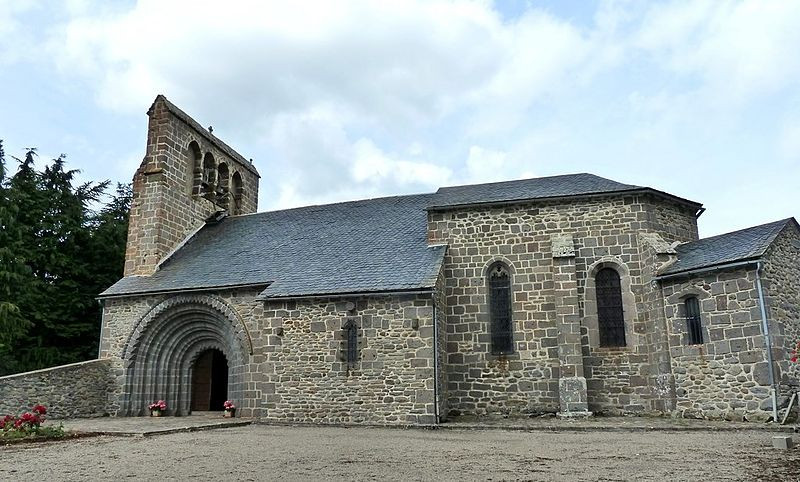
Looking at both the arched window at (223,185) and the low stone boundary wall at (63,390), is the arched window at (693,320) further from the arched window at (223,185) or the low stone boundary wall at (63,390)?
the arched window at (223,185)

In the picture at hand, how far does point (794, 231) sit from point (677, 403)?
16.5ft

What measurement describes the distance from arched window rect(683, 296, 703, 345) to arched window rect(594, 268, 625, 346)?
5.32 feet

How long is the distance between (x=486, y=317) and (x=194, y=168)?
1246cm

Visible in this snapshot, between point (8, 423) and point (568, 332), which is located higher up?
point (568, 332)

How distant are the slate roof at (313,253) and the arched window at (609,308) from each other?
4.15 m

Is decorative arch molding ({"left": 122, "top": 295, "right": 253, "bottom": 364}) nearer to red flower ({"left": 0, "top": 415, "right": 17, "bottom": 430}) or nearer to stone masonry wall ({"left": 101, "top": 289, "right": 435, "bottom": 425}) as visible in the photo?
stone masonry wall ({"left": 101, "top": 289, "right": 435, "bottom": 425})

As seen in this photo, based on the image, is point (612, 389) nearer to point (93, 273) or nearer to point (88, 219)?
point (93, 273)

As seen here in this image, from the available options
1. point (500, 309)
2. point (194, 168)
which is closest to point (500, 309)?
point (500, 309)

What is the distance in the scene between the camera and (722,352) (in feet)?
44.2

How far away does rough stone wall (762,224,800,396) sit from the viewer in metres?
12.9

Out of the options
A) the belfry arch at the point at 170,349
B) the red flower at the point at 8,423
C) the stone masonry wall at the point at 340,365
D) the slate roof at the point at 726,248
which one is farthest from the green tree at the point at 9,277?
the slate roof at the point at 726,248

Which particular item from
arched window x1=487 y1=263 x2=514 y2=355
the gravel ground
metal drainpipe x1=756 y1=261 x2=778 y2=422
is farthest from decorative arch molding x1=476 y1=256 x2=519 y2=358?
metal drainpipe x1=756 y1=261 x2=778 y2=422

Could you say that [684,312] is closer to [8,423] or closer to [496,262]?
[496,262]

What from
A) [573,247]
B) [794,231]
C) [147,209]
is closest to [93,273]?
[147,209]
